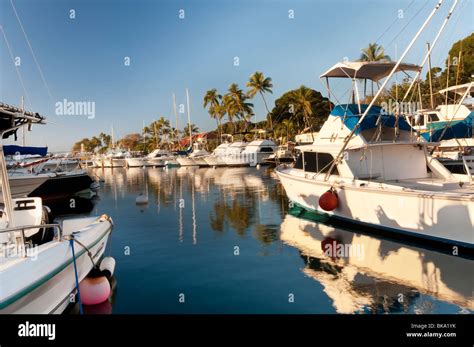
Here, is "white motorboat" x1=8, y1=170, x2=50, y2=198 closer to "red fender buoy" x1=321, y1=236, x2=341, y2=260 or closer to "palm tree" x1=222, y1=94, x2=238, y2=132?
"red fender buoy" x1=321, y1=236, x2=341, y2=260

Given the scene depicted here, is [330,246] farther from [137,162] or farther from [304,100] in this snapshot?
[137,162]

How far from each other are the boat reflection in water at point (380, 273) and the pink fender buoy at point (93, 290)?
472cm

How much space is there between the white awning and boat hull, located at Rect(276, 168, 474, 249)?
17.0 feet

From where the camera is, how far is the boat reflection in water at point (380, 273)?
→ 7.35m

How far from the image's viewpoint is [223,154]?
57.3m

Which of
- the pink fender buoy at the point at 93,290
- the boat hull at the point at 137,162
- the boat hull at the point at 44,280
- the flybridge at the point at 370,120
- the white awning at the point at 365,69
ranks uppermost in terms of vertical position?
the white awning at the point at 365,69

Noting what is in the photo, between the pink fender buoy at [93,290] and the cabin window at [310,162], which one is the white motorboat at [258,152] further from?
the pink fender buoy at [93,290]

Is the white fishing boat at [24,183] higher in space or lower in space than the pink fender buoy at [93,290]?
higher

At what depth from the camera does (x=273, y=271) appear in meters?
9.46

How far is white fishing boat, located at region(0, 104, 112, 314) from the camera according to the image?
5605 mm

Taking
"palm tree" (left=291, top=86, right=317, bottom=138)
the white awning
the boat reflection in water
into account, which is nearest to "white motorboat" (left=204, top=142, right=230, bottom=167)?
"palm tree" (left=291, top=86, right=317, bottom=138)

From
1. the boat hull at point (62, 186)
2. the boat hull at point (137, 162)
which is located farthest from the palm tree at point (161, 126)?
the boat hull at point (62, 186)

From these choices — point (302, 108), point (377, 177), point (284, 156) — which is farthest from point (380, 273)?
point (302, 108)
